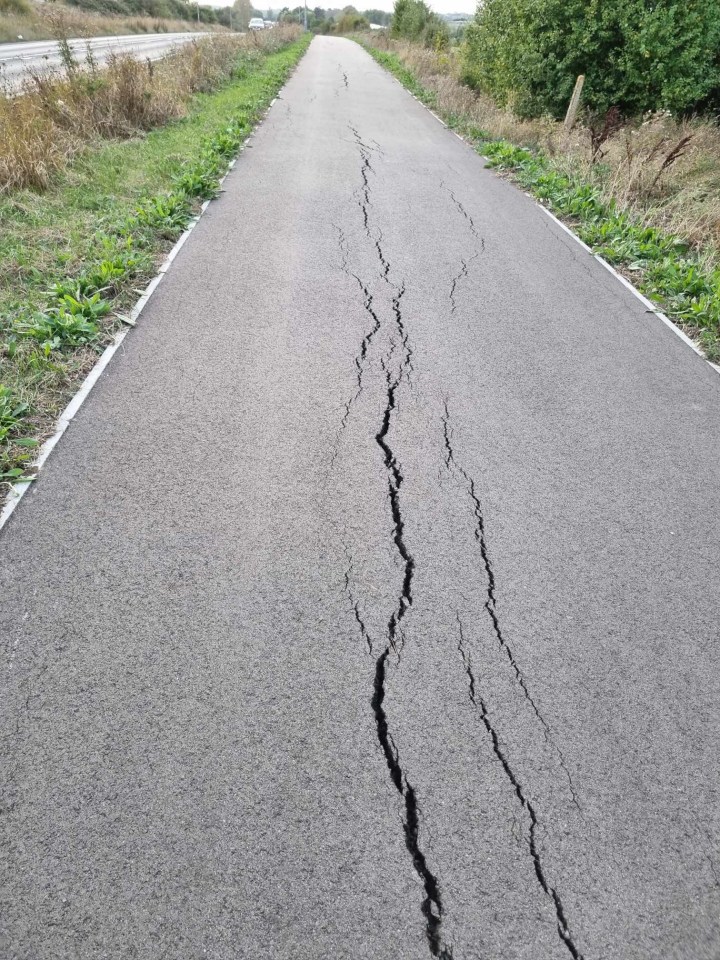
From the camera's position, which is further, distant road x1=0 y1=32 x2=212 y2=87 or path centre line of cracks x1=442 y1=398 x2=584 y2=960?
distant road x1=0 y1=32 x2=212 y2=87

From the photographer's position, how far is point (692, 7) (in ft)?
32.7

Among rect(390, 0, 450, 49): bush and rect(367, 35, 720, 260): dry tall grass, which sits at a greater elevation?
rect(390, 0, 450, 49): bush

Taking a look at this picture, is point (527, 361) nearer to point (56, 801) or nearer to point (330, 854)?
point (330, 854)

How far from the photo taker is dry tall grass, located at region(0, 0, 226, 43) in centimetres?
873

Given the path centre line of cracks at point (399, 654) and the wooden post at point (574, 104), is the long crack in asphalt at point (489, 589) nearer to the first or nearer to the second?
the path centre line of cracks at point (399, 654)

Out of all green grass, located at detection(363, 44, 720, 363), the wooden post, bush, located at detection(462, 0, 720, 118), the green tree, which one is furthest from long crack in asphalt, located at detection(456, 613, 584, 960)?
the green tree

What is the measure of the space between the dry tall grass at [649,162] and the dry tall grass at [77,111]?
622 cm

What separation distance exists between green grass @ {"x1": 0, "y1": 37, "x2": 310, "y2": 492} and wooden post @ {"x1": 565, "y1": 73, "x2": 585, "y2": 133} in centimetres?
629

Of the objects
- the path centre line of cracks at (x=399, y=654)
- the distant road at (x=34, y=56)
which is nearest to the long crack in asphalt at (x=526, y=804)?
the path centre line of cracks at (x=399, y=654)

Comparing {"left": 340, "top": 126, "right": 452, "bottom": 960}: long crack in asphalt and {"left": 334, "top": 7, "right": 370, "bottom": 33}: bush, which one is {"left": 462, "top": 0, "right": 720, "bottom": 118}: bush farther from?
{"left": 334, "top": 7, "right": 370, "bottom": 33}: bush

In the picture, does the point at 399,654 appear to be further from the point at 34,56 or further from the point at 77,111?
the point at 34,56

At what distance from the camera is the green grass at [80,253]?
3.62m

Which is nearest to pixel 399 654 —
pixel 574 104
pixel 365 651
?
pixel 365 651

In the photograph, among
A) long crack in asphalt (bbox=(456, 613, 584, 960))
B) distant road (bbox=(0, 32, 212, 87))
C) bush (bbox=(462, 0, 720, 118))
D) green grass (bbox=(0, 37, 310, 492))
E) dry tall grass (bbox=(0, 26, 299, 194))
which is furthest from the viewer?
distant road (bbox=(0, 32, 212, 87))
